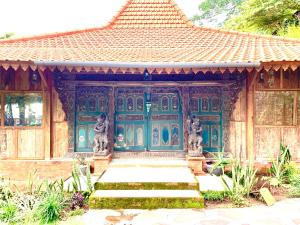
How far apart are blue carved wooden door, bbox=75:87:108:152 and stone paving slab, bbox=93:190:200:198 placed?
8.95ft

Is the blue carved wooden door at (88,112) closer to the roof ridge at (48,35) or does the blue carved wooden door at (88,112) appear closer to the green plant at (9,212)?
the roof ridge at (48,35)

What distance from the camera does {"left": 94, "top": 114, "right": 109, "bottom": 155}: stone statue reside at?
7.76 m

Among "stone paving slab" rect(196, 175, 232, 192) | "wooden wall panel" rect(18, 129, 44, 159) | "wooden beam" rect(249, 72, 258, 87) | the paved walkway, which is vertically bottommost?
Answer: the paved walkway

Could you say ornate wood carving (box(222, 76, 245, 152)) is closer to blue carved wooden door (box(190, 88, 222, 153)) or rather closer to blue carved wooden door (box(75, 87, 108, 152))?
blue carved wooden door (box(190, 88, 222, 153))

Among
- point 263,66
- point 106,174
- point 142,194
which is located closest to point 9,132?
point 106,174

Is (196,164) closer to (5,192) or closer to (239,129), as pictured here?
(239,129)

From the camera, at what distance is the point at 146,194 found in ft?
19.1

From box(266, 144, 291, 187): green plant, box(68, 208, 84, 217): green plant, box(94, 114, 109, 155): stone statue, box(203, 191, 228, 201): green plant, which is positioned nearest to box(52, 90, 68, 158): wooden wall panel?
box(94, 114, 109, 155): stone statue

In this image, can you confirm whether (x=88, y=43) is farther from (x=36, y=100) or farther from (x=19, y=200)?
(x=19, y=200)

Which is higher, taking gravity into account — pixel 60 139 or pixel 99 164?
pixel 60 139

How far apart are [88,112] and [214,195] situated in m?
4.21

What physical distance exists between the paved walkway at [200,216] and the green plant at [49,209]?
0.33 meters

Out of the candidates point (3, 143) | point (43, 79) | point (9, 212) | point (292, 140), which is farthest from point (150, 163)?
point (3, 143)

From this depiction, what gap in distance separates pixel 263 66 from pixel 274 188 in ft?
9.02
